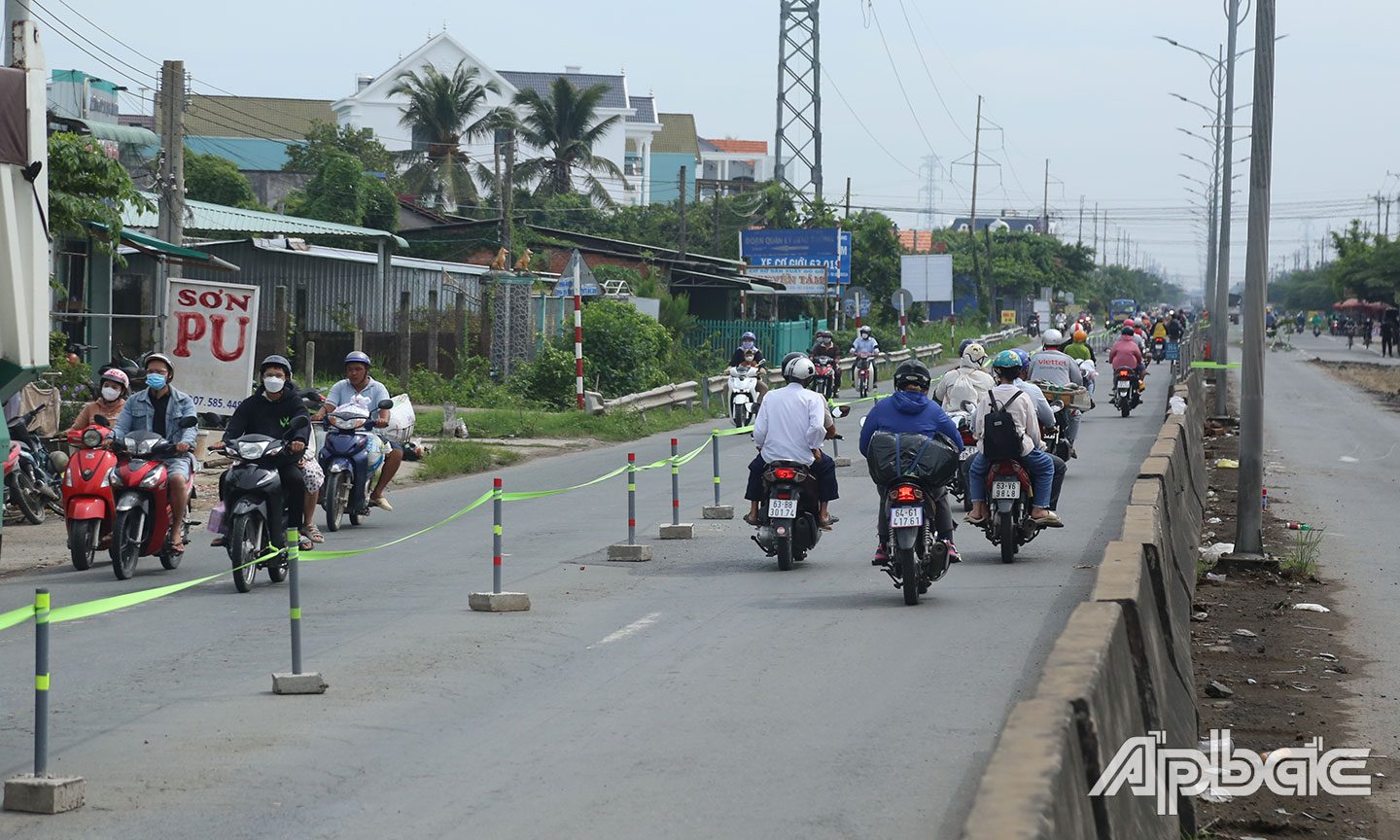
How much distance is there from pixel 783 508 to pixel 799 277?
140 ft

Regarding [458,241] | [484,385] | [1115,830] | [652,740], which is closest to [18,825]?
[652,740]

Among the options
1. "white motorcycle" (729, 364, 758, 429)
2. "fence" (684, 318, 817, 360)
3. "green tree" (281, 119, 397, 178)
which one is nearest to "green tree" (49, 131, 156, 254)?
"white motorcycle" (729, 364, 758, 429)

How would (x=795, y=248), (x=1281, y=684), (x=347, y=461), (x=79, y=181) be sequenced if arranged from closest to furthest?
(x=1281, y=684) → (x=347, y=461) → (x=79, y=181) → (x=795, y=248)

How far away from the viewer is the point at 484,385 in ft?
99.9

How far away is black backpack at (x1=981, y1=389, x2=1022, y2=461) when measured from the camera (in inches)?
479

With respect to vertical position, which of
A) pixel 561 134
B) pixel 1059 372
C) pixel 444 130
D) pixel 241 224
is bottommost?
pixel 1059 372

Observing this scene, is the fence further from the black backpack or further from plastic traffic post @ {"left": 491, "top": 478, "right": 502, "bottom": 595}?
plastic traffic post @ {"left": 491, "top": 478, "right": 502, "bottom": 595}

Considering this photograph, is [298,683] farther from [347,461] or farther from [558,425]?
[558,425]

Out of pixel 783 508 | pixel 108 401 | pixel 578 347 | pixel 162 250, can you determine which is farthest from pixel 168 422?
pixel 578 347

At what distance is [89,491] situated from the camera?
1119 cm

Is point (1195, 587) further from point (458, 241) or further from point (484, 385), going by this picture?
point (458, 241)

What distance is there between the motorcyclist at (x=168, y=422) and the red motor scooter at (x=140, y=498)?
0.08m

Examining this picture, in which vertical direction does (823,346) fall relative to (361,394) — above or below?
above

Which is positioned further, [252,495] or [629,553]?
[629,553]
